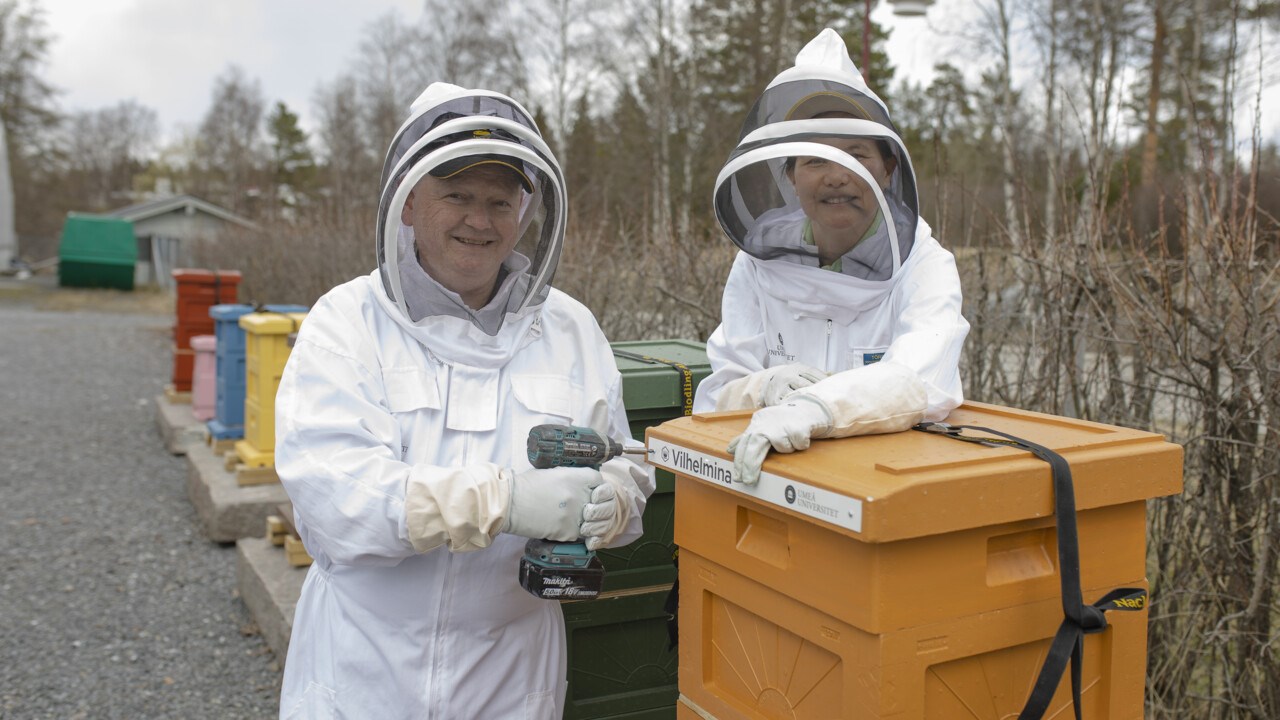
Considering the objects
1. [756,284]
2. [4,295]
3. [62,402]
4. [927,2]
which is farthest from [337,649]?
[4,295]

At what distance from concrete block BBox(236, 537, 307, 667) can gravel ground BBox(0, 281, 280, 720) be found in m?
0.10

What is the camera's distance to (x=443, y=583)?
2055 millimetres

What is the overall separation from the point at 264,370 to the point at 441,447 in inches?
168

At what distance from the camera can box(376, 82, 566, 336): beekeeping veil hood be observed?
81.5 inches

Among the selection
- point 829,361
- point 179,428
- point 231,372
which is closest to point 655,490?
point 829,361

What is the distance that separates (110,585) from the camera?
511cm

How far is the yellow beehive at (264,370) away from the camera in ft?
18.9

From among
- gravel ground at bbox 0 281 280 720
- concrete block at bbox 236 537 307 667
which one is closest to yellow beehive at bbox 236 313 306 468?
gravel ground at bbox 0 281 280 720

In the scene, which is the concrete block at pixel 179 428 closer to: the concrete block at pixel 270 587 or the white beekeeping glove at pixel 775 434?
the concrete block at pixel 270 587

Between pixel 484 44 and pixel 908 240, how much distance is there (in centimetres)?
2575

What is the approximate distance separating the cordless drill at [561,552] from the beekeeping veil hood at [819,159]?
0.77 metres

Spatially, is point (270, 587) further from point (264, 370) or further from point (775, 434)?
point (775, 434)

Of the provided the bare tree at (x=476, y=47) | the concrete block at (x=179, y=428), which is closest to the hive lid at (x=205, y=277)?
the concrete block at (x=179, y=428)

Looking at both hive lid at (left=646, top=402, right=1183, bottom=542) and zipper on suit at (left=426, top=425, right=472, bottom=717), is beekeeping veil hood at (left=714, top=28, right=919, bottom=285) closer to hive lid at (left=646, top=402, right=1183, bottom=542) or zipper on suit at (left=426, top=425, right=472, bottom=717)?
hive lid at (left=646, top=402, right=1183, bottom=542)
